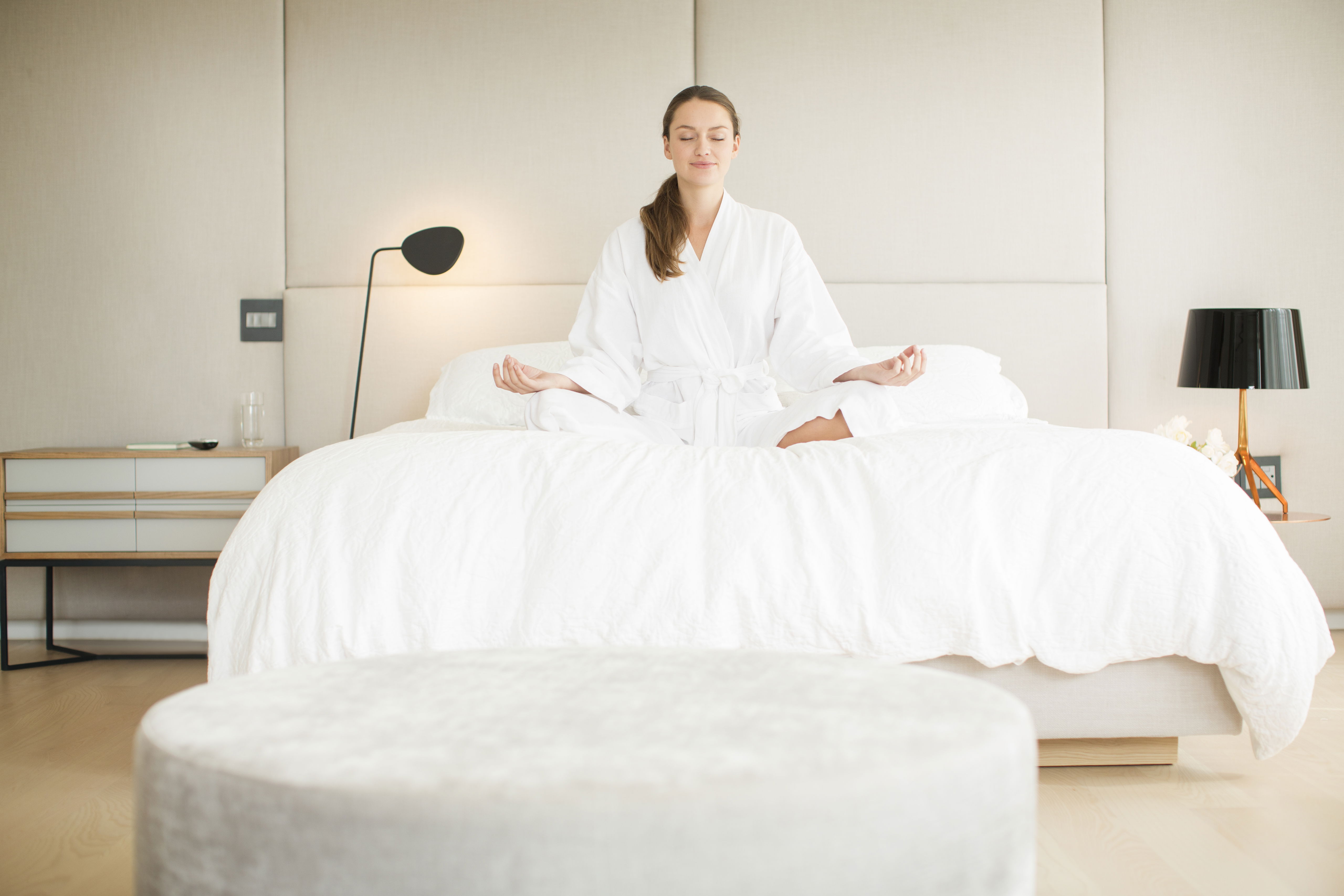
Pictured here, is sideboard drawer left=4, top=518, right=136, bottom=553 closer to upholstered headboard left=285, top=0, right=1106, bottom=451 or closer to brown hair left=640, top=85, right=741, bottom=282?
upholstered headboard left=285, top=0, right=1106, bottom=451

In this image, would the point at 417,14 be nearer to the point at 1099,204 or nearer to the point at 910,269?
the point at 910,269

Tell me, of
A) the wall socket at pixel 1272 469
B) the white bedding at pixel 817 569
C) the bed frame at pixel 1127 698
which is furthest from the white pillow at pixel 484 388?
the wall socket at pixel 1272 469

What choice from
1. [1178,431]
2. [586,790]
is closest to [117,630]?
[586,790]

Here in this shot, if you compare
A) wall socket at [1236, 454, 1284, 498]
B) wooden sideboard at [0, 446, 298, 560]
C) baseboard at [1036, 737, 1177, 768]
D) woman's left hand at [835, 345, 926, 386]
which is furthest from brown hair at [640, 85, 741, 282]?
wall socket at [1236, 454, 1284, 498]

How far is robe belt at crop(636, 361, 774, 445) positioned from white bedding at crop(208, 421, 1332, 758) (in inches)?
23.9

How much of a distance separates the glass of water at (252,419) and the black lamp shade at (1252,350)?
2874 millimetres

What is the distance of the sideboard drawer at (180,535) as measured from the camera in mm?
2559

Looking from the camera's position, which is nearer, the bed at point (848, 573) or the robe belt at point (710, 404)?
the bed at point (848, 573)

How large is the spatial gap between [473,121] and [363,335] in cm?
80

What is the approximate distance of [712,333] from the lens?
2104mm

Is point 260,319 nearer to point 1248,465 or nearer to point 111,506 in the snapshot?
point 111,506

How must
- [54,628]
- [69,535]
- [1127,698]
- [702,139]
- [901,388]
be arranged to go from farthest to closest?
[54,628]
[69,535]
[901,388]
[702,139]
[1127,698]

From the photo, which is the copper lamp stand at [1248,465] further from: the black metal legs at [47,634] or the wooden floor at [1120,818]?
the black metal legs at [47,634]

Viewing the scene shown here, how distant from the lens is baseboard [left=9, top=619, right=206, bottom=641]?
2.93 metres
